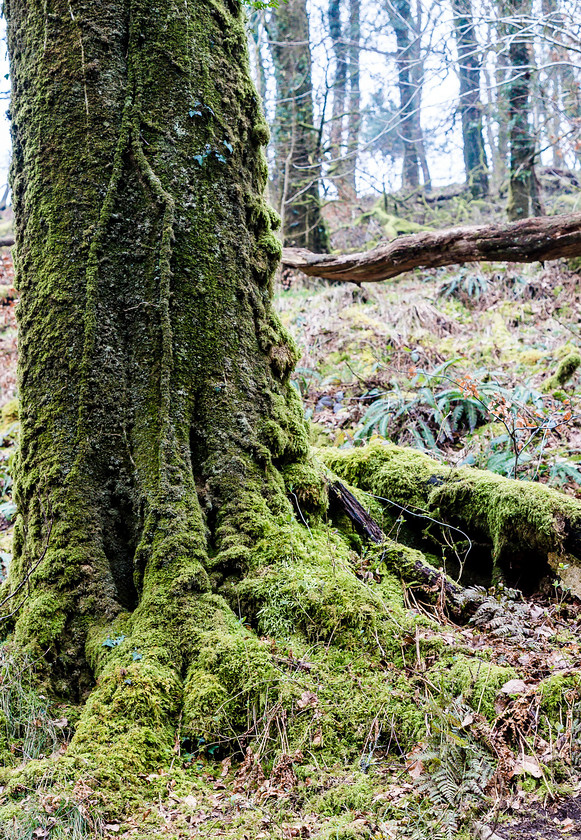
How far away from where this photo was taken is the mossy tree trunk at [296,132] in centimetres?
1320

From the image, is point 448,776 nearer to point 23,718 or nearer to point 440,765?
point 440,765

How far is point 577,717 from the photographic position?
248cm

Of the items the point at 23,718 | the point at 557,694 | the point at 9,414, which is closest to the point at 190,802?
the point at 23,718

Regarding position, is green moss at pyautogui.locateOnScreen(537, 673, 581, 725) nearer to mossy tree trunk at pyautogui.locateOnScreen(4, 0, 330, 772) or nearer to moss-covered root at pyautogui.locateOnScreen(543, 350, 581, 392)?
mossy tree trunk at pyautogui.locateOnScreen(4, 0, 330, 772)

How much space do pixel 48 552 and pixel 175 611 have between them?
0.76 meters

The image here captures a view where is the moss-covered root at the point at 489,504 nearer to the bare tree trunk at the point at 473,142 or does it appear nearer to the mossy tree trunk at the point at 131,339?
the mossy tree trunk at the point at 131,339

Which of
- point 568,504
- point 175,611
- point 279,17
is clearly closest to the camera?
point 175,611

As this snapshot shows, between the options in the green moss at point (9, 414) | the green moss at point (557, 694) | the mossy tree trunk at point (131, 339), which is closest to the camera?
the green moss at point (557, 694)

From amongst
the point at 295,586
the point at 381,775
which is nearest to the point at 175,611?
the point at 295,586

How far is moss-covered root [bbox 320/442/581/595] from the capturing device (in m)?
3.69

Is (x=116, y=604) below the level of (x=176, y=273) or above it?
below

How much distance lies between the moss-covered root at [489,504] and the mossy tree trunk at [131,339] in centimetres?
131

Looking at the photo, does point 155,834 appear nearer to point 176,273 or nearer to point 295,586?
point 295,586

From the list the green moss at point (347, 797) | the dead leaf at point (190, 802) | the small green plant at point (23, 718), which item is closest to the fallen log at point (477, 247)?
the green moss at point (347, 797)
